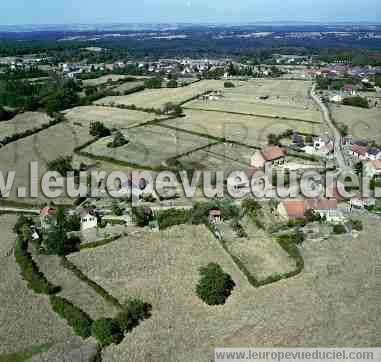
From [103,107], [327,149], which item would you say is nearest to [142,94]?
[103,107]

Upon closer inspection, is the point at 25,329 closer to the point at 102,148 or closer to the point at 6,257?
the point at 6,257

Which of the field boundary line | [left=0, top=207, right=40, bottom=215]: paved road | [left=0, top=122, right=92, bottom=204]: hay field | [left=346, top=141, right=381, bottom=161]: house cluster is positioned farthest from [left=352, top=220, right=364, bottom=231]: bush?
[left=0, top=207, right=40, bottom=215]: paved road

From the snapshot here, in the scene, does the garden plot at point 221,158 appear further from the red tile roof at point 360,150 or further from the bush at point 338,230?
the bush at point 338,230

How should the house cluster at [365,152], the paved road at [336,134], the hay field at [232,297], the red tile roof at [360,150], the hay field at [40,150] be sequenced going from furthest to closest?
the red tile roof at [360,150]
the house cluster at [365,152]
the paved road at [336,134]
the hay field at [40,150]
the hay field at [232,297]

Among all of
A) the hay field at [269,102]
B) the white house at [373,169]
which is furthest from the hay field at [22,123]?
the white house at [373,169]

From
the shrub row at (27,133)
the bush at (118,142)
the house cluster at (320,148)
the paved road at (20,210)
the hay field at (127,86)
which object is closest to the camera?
the paved road at (20,210)

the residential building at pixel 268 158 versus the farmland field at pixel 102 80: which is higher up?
the residential building at pixel 268 158

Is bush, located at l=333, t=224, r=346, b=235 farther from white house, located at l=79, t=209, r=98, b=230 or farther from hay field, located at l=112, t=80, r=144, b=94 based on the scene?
hay field, located at l=112, t=80, r=144, b=94

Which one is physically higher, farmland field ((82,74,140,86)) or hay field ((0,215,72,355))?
hay field ((0,215,72,355))
